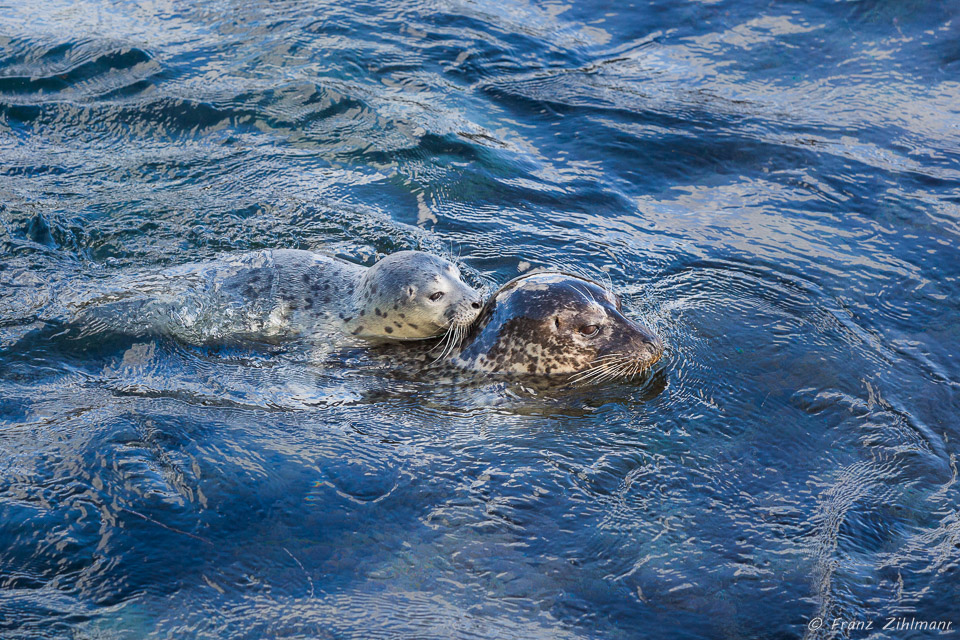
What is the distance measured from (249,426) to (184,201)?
314 centimetres

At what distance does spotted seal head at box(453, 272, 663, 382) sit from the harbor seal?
29cm

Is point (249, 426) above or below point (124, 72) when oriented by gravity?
below

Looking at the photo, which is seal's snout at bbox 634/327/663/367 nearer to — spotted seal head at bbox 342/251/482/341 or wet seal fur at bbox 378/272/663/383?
wet seal fur at bbox 378/272/663/383

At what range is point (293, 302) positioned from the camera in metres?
5.68

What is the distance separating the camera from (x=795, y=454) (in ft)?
13.9

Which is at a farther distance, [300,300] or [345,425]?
[300,300]

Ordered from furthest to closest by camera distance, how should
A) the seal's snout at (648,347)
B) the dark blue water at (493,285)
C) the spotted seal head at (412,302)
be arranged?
the spotted seal head at (412,302)
the seal's snout at (648,347)
the dark blue water at (493,285)

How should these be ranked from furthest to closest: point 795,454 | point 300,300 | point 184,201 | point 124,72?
point 124,72, point 184,201, point 300,300, point 795,454

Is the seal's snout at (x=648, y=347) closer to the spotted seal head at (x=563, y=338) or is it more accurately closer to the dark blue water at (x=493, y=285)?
the spotted seal head at (x=563, y=338)

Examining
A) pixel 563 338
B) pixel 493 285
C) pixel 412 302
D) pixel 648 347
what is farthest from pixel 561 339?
pixel 493 285

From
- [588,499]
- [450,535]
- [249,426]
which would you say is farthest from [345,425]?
[588,499]

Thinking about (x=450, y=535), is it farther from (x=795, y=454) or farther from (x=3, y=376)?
(x=3, y=376)

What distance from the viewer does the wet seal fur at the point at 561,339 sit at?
488cm

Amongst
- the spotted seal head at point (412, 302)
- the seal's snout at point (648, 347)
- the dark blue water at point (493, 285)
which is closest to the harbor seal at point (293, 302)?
the spotted seal head at point (412, 302)
